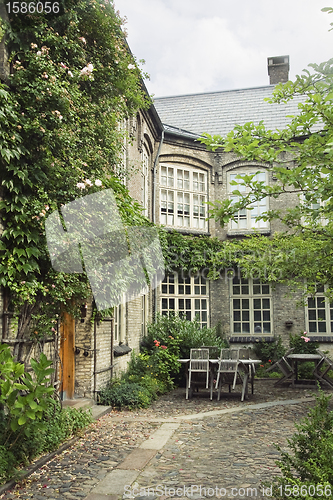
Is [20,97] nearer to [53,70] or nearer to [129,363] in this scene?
[53,70]

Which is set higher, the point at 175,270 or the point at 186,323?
the point at 175,270

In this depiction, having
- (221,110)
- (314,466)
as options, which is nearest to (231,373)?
(314,466)

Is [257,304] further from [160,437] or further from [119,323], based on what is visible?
[160,437]

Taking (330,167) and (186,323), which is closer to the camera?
(330,167)

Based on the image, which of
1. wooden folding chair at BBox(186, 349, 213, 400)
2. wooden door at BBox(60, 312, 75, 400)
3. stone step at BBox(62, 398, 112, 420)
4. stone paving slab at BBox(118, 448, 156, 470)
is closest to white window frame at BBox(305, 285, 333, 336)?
wooden folding chair at BBox(186, 349, 213, 400)

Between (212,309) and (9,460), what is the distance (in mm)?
12272

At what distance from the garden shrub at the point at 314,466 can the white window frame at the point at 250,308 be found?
1241 cm

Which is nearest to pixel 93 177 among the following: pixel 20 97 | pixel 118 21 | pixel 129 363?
pixel 20 97

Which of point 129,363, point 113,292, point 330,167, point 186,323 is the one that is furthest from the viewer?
point 186,323

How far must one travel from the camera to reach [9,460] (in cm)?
486

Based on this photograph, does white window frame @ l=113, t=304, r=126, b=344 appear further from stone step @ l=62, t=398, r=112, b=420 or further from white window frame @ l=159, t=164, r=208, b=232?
white window frame @ l=159, t=164, r=208, b=232

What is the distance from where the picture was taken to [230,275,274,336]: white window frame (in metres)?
16.4

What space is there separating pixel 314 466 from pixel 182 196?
46.7ft

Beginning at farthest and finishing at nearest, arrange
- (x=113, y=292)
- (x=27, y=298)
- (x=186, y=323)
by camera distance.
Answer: (x=186, y=323) < (x=113, y=292) < (x=27, y=298)
